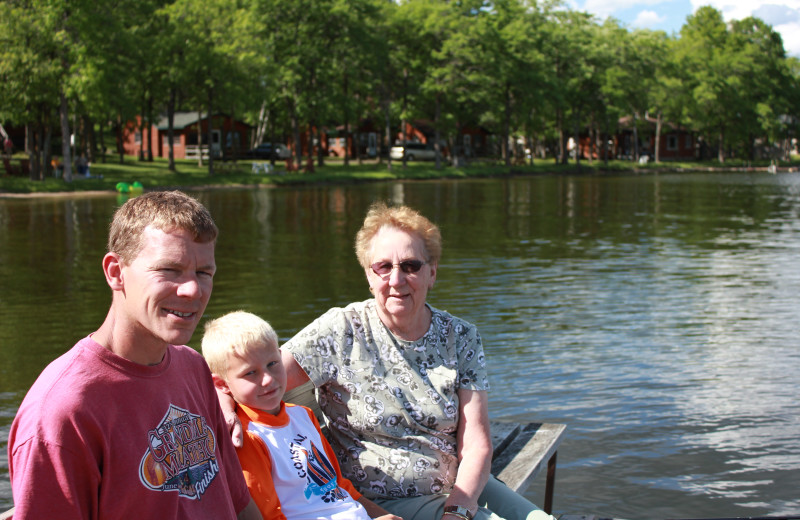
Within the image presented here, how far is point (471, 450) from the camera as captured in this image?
4.11 m

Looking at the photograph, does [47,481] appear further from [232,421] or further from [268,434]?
[268,434]

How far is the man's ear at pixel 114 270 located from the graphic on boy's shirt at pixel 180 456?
1.27 feet

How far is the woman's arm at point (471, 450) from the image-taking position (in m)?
3.97

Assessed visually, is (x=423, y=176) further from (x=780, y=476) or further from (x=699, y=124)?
(x=780, y=476)

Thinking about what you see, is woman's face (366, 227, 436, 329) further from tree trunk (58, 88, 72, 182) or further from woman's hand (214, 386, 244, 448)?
tree trunk (58, 88, 72, 182)

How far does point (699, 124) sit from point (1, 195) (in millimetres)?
75367

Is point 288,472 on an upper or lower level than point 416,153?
lower

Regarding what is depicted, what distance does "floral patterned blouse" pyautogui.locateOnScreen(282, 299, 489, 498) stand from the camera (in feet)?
13.3

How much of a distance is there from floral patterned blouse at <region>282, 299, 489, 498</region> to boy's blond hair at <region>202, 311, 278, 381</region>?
17.4 inches

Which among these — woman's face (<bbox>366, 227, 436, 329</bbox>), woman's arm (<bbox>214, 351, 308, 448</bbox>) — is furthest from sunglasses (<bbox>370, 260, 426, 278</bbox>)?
woman's arm (<bbox>214, 351, 308, 448</bbox>)

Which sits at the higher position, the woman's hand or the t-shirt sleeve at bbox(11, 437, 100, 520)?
the t-shirt sleeve at bbox(11, 437, 100, 520)

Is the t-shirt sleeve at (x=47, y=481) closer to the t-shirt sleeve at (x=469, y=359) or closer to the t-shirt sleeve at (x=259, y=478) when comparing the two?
the t-shirt sleeve at (x=259, y=478)

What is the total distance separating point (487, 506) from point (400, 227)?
134cm

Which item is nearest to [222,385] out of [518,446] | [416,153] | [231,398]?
[231,398]
